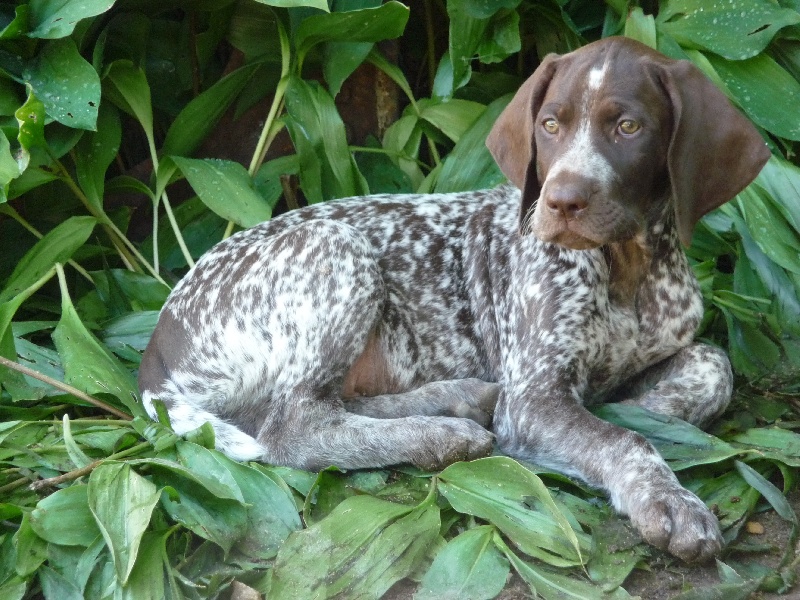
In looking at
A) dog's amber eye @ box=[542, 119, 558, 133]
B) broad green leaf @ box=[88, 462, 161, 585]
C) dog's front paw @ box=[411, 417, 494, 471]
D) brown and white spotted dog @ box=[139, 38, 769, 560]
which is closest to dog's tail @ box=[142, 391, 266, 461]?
brown and white spotted dog @ box=[139, 38, 769, 560]

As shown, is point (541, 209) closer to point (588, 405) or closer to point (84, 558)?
point (588, 405)

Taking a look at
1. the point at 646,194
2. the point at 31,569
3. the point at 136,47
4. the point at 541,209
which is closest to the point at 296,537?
the point at 31,569

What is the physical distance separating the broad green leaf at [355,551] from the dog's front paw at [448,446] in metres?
0.34

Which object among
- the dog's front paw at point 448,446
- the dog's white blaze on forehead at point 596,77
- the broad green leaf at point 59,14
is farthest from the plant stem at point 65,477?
the dog's white blaze on forehead at point 596,77

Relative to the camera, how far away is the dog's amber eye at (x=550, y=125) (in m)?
3.76

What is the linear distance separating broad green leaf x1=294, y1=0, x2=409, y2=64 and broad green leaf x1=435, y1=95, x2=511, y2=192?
69 cm

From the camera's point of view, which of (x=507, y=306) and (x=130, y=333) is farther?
(x=130, y=333)

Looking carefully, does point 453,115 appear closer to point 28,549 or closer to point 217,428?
point 217,428

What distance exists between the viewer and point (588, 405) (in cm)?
425

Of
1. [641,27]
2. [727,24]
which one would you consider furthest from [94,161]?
[727,24]

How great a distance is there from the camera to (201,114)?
5488 millimetres

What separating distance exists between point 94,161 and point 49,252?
0.52 metres

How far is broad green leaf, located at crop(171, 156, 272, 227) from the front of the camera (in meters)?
5.03

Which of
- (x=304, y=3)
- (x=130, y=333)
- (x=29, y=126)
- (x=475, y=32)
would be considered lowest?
(x=130, y=333)
